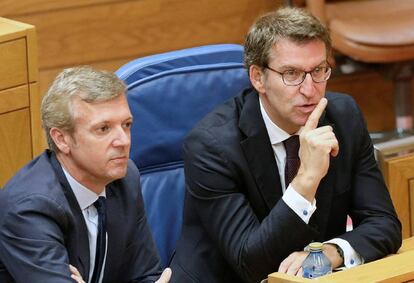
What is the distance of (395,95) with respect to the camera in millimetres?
4594

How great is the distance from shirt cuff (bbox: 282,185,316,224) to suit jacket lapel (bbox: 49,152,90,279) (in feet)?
1.58

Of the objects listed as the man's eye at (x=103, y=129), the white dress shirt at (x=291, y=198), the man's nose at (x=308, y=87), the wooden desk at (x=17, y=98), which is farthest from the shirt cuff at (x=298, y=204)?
the wooden desk at (x=17, y=98)

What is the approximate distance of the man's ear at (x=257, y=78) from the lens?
284 cm

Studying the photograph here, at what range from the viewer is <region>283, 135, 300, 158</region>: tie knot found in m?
2.82

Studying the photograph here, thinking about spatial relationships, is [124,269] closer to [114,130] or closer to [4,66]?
[114,130]

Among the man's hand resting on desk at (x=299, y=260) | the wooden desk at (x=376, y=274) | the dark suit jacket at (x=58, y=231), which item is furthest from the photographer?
the man's hand resting on desk at (x=299, y=260)

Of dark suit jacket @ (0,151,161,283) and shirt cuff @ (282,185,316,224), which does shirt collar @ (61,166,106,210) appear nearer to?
dark suit jacket @ (0,151,161,283)

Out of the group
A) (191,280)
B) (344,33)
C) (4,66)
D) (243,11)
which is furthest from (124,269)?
(243,11)

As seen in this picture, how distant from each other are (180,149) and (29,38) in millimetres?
635

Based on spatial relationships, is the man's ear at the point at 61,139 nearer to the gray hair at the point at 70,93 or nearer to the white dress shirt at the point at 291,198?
the gray hair at the point at 70,93

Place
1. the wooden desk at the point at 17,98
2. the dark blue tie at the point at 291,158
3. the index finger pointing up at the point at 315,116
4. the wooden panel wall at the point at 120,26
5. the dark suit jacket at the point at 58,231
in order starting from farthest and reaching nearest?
the wooden panel wall at the point at 120,26, the wooden desk at the point at 17,98, the dark blue tie at the point at 291,158, the index finger pointing up at the point at 315,116, the dark suit jacket at the point at 58,231

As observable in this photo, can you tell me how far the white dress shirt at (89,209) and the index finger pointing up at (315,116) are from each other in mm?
518

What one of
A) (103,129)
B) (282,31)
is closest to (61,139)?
(103,129)

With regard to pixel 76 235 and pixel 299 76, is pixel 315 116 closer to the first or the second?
pixel 299 76
